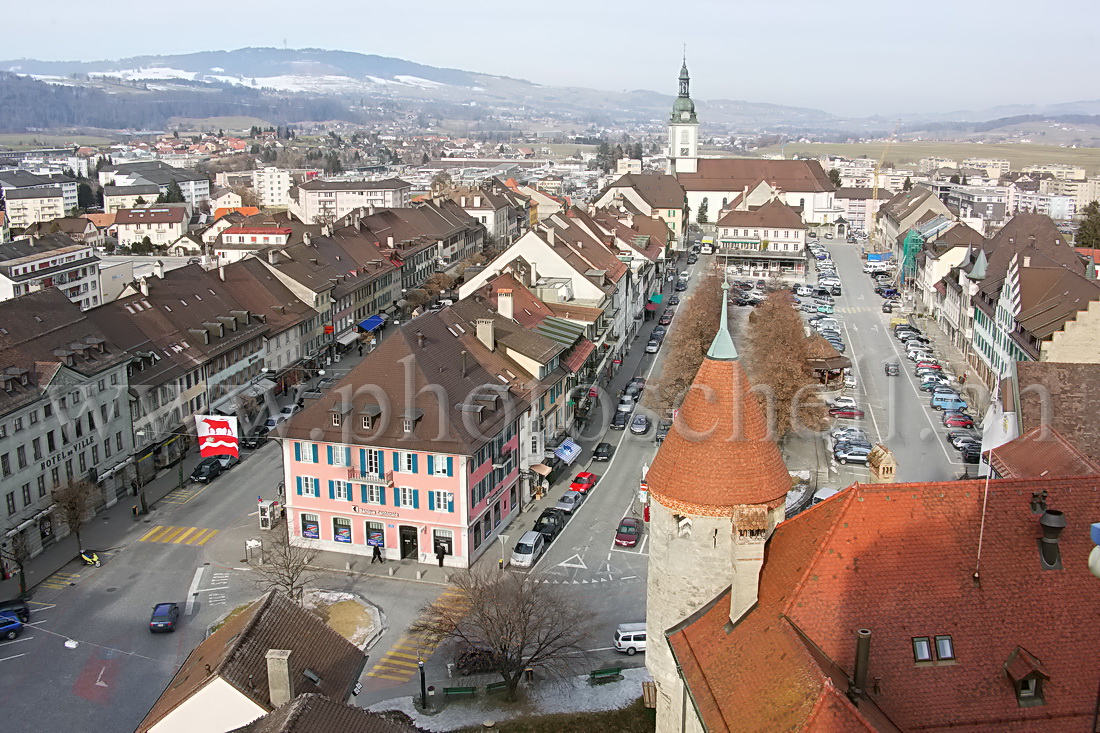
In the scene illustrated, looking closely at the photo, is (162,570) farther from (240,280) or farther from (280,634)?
(240,280)

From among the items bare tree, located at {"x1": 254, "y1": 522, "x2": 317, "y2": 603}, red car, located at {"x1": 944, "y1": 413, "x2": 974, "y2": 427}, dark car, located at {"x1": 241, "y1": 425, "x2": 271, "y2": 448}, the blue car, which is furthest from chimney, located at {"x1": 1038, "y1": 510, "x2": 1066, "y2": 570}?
dark car, located at {"x1": 241, "y1": 425, "x2": 271, "y2": 448}

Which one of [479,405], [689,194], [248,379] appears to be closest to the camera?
[479,405]

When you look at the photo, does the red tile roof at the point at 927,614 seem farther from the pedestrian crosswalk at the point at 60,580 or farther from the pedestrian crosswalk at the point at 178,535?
the pedestrian crosswalk at the point at 178,535

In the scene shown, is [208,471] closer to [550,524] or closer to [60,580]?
[60,580]

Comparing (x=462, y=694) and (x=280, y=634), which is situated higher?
(x=280, y=634)

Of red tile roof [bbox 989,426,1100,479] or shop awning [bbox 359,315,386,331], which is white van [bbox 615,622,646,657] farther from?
shop awning [bbox 359,315,386,331]

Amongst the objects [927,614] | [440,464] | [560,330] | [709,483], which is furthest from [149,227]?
[927,614]

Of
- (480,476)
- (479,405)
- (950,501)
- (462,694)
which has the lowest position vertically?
(462,694)

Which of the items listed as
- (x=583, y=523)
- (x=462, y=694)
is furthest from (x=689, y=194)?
(x=462, y=694)
